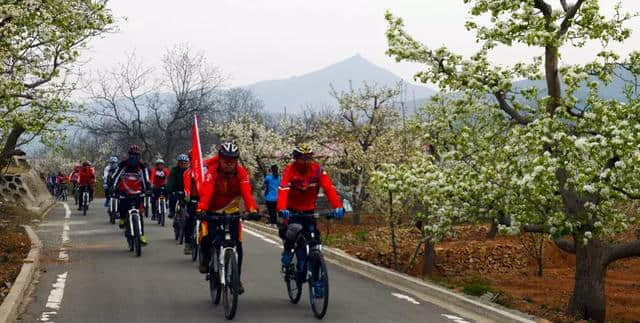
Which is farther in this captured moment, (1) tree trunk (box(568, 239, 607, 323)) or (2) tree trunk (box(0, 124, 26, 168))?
(2) tree trunk (box(0, 124, 26, 168))

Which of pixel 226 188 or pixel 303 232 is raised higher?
pixel 226 188

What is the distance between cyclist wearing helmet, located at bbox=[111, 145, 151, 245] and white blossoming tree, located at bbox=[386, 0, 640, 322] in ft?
18.6

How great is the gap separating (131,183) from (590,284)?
8.12m

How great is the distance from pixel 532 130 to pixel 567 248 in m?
2.60

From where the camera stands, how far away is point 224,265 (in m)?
8.94

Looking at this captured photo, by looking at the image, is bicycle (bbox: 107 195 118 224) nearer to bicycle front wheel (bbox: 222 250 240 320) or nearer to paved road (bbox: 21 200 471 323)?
paved road (bbox: 21 200 471 323)

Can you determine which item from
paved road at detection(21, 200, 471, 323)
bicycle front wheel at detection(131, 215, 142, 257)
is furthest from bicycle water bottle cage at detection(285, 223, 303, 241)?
bicycle front wheel at detection(131, 215, 142, 257)

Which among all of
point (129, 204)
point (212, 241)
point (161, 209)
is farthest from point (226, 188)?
point (161, 209)

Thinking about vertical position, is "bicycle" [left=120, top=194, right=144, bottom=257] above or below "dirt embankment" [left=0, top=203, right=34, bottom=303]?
above

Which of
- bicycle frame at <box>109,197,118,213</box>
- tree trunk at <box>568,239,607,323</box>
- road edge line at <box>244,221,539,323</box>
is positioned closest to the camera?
road edge line at <box>244,221,539,323</box>

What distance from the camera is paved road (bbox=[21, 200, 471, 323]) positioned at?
909 cm

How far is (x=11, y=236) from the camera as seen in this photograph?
1850cm

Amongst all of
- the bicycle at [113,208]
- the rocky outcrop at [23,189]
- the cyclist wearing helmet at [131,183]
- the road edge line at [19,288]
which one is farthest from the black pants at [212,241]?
the rocky outcrop at [23,189]

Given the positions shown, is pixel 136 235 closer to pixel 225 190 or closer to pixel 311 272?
pixel 225 190
